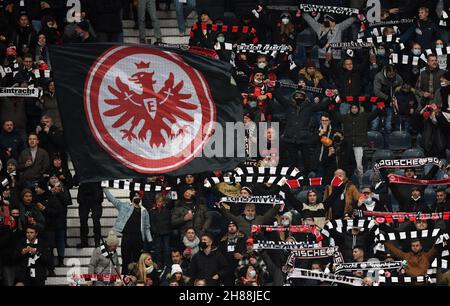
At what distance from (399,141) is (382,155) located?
530 millimetres

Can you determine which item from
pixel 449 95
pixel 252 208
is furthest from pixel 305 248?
pixel 449 95

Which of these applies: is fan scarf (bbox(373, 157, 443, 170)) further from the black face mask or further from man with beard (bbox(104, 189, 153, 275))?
man with beard (bbox(104, 189, 153, 275))

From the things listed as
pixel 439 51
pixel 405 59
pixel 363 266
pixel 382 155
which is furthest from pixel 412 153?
pixel 363 266

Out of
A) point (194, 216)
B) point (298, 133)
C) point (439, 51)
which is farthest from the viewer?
point (439, 51)

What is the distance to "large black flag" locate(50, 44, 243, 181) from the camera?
35.7 meters

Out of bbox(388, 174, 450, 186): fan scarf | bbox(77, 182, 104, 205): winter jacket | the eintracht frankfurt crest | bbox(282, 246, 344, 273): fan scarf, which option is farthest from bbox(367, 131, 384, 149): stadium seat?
bbox(77, 182, 104, 205): winter jacket

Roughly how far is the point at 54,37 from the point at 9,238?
15.1 feet

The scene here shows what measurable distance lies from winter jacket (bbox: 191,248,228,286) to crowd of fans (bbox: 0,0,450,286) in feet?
0.05

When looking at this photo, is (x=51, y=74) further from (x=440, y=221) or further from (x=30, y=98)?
(x=440, y=221)

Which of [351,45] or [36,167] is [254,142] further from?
[36,167]

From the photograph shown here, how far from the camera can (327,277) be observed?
36.2 meters

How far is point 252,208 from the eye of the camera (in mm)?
37125

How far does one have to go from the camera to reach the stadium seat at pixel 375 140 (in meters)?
39.1

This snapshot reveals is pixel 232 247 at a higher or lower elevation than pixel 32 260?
higher
